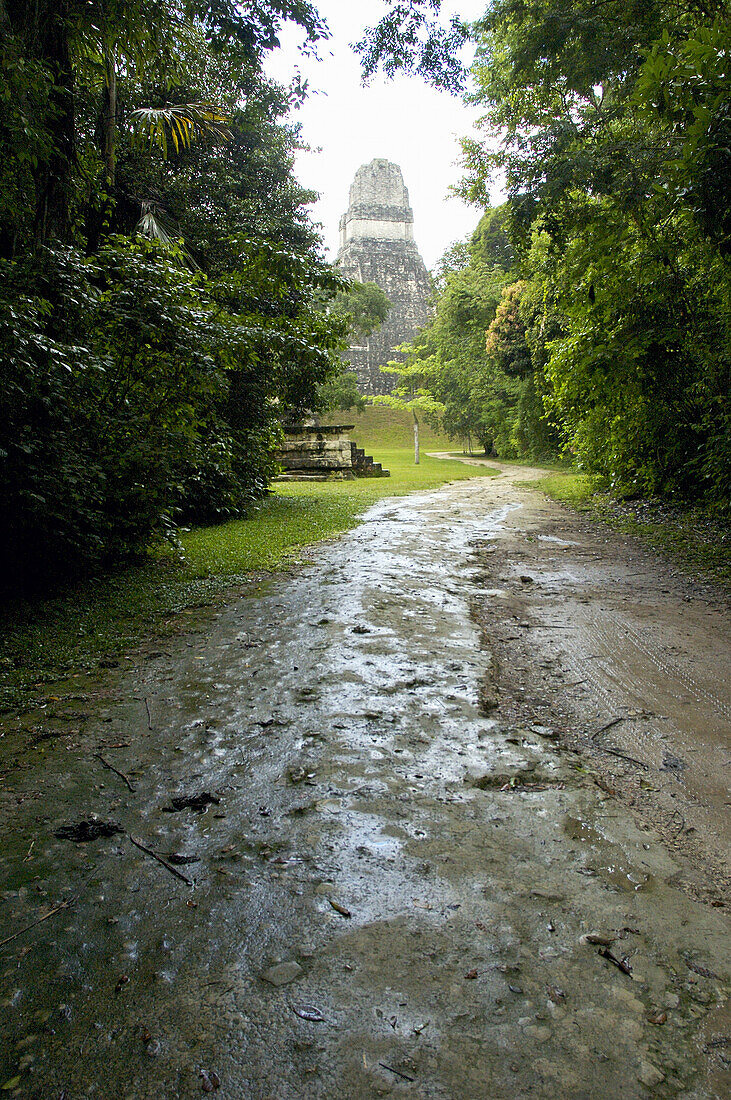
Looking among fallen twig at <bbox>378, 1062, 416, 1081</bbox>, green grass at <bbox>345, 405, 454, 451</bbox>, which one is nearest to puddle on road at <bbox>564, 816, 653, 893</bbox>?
fallen twig at <bbox>378, 1062, 416, 1081</bbox>

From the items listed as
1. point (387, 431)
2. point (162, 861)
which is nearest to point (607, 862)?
point (162, 861)

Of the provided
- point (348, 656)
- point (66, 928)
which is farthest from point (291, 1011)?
point (348, 656)

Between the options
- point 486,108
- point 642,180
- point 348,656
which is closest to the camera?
point 348,656

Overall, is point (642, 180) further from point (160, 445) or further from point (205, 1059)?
point (205, 1059)

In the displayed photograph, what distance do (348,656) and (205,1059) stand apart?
223 cm

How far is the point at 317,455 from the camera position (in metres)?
17.8

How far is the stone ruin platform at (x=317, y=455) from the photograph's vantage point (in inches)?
696

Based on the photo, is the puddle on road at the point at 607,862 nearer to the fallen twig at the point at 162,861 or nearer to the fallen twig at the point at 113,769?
the fallen twig at the point at 162,861

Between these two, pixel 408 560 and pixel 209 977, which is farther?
pixel 408 560

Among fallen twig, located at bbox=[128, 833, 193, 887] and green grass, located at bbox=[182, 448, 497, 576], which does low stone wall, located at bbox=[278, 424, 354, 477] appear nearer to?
green grass, located at bbox=[182, 448, 497, 576]

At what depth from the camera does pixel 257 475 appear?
10.9 metres

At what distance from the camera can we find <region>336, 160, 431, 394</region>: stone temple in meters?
50.5

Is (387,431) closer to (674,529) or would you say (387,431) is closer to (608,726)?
(674,529)

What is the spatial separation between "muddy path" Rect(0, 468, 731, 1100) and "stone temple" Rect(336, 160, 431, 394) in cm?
4899
